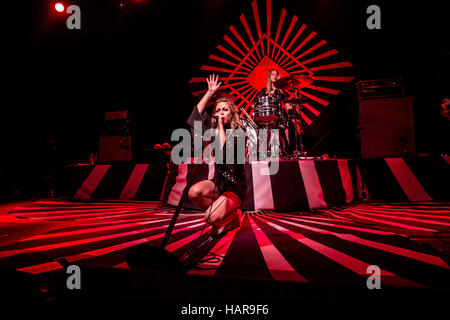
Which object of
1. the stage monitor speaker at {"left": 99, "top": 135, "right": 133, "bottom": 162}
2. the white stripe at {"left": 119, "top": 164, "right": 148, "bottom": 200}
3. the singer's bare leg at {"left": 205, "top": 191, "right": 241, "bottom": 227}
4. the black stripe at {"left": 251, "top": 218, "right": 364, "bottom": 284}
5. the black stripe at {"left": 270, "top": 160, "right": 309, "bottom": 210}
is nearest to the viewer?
the black stripe at {"left": 251, "top": 218, "right": 364, "bottom": 284}

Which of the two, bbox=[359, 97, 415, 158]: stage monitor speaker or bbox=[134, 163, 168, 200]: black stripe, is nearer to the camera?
bbox=[134, 163, 168, 200]: black stripe

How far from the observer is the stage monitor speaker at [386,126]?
4.26 m

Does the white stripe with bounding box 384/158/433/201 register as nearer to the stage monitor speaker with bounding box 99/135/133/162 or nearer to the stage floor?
the stage floor

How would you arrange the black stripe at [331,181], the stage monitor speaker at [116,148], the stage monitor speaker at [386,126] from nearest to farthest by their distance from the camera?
the black stripe at [331,181], the stage monitor speaker at [386,126], the stage monitor speaker at [116,148]

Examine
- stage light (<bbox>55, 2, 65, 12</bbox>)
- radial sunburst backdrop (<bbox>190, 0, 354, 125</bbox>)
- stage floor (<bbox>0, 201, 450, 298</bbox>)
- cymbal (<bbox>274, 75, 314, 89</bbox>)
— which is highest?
stage light (<bbox>55, 2, 65, 12</bbox>)

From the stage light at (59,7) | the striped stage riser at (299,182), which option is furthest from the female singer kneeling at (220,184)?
the stage light at (59,7)

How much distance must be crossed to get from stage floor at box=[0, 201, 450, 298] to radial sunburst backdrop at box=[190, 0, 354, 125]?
3054 millimetres

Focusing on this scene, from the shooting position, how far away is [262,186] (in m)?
2.65

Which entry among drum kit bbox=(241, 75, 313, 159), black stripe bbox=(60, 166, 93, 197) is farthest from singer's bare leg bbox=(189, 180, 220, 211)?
black stripe bbox=(60, 166, 93, 197)

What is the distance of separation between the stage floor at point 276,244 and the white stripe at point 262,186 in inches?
4.5

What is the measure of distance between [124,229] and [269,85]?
299 centimetres

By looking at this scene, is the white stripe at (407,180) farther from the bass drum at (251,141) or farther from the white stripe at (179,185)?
the white stripe at (179,185)

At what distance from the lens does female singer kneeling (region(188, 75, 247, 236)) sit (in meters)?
1.69
